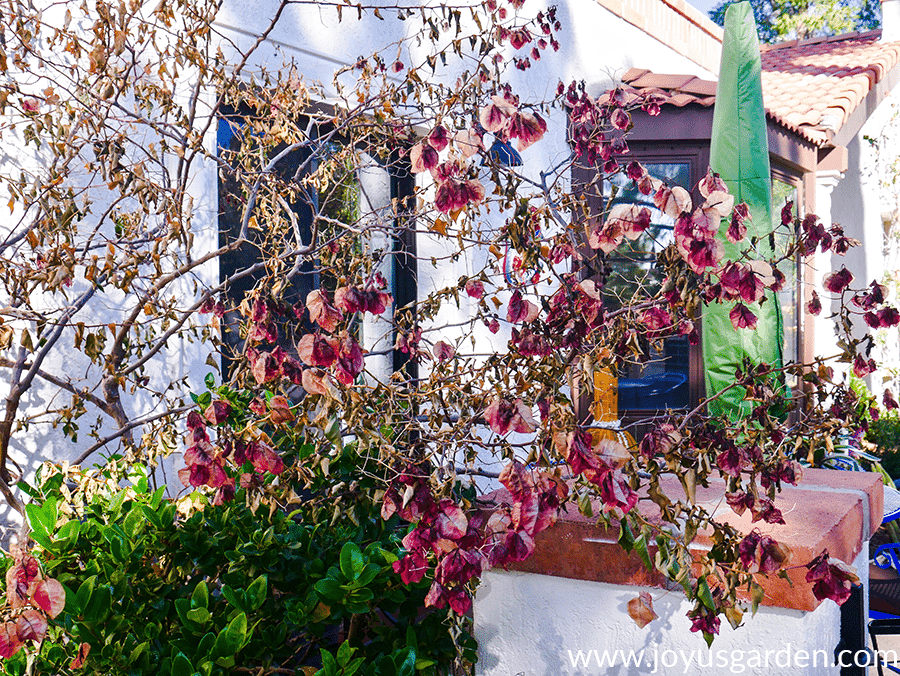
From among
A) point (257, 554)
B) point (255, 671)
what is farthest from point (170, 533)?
point (255, 671)

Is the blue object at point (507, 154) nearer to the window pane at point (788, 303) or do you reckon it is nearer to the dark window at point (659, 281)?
the dark window at point (659, 281)

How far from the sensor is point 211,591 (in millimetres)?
2092

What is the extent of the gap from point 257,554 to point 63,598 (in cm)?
62

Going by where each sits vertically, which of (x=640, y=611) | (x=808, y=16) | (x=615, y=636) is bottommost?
(x=615, y=636)

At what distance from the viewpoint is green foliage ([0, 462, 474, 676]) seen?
70.2 inches

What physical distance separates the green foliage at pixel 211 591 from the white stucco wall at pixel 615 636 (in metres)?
0.13

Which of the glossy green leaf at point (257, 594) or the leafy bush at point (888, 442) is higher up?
the glossy green leaf at point (257, 594)

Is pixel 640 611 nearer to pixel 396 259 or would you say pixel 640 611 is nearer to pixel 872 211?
→ pixel 396 259

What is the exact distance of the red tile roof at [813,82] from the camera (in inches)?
250

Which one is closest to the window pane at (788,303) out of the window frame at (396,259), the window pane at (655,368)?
the window pane at (655,368)

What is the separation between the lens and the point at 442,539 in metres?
1.35

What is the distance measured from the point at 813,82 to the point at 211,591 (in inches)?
344

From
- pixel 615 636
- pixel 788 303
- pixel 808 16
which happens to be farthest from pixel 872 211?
pixel 808 16

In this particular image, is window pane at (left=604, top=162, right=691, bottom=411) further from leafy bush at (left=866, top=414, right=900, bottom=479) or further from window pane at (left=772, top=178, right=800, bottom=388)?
leafy bush at (left=866, top=414, right=900, bottom=479)
